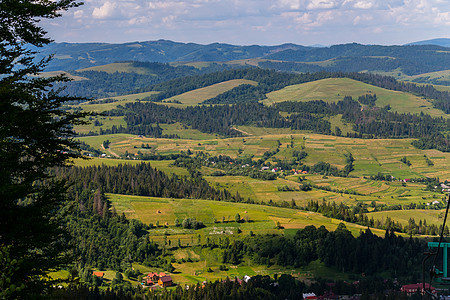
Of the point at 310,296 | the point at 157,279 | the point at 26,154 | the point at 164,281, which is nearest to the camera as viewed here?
the point at 26,154

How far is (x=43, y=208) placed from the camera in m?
24.0

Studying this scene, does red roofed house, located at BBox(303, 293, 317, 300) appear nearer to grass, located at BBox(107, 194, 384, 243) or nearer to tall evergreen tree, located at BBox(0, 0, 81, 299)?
grass, located at BBox(107, 194, 384, 243)

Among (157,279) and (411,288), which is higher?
(411,288)

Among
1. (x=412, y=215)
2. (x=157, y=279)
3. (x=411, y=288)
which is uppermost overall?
(x=411, y=288)

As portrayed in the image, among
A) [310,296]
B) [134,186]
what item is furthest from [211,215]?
[310,296]

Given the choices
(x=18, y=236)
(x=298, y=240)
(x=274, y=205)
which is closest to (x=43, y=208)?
(x=18, y=236)

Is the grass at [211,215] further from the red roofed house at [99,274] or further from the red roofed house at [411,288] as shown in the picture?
the red roofed house at [411,288]

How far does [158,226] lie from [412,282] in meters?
74.1

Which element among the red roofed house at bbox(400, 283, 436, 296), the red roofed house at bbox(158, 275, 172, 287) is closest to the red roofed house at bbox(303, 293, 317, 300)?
Result: the red roofed house at bbox(400, 283, 436, 296)

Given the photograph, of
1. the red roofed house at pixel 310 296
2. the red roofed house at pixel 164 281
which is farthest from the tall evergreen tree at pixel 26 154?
the red roofed house at pixel 164 281

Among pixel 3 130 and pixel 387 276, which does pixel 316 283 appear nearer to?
pixel 387 276

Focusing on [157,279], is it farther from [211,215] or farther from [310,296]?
[211,215]

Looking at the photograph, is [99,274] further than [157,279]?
Yes

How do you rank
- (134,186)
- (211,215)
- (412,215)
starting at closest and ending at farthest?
(211,215), (412,215), (134,186)
